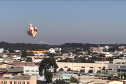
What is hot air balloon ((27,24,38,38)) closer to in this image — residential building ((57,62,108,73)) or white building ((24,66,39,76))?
white building ((24,66,39,76))

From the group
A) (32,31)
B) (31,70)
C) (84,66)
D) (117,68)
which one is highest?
(32,31)

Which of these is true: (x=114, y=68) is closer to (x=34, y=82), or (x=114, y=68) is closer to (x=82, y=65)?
(x=82, y=65)

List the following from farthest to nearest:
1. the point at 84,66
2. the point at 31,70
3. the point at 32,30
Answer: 1. the point at 84,66
2. the point at 31,70
3. the point at 32,30

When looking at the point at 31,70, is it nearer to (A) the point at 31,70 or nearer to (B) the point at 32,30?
(A) the point at 31,70

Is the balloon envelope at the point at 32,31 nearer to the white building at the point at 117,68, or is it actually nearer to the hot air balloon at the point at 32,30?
the hot air balloon at the point at 32,30

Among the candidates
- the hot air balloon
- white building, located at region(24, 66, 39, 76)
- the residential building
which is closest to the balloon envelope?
the hot air balloon

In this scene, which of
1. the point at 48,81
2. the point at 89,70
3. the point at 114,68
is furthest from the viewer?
the point at 89,70

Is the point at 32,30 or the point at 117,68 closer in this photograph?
the point at 32,30

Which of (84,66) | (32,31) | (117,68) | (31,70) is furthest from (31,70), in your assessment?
(32,31)

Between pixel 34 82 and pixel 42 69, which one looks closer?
pixel 34 82

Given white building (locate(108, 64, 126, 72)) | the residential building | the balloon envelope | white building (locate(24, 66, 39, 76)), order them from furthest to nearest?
the residential building → white building (locate(108, 64, 126, 72)) → white building (locate(24, 66, 39, 76)) → the balloon envelope

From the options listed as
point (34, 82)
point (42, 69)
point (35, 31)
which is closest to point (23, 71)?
point (42, 69)
